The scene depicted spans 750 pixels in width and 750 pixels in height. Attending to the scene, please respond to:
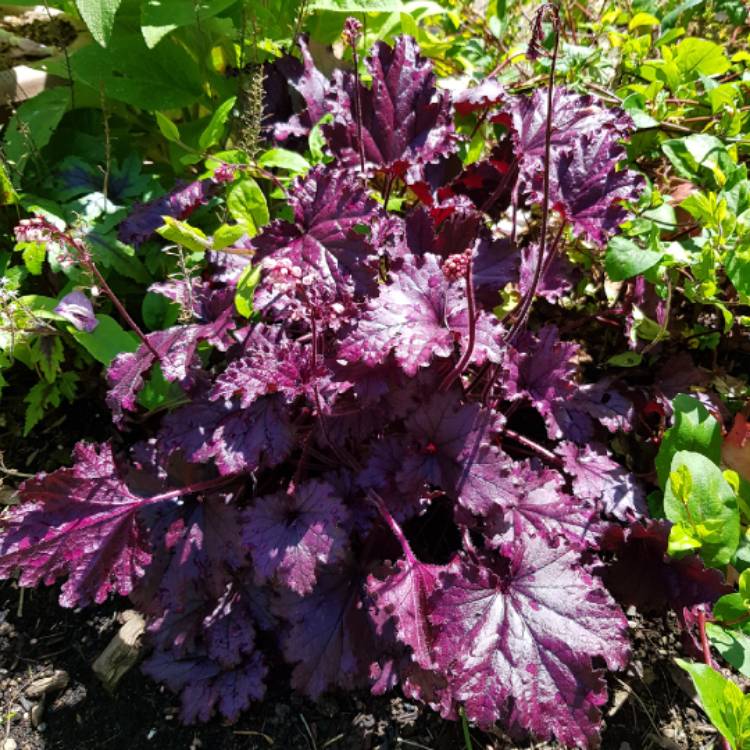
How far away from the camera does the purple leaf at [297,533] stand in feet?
4.32

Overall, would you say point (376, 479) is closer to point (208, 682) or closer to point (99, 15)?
point (208, 682)

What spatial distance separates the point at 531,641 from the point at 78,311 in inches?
48.2

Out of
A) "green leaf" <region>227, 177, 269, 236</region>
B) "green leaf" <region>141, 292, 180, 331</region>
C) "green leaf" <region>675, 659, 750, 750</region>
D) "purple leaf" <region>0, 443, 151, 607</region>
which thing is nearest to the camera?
"green leaf" <region>675, 659, 750, 750</region>

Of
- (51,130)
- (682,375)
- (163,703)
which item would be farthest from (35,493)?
(682,375)

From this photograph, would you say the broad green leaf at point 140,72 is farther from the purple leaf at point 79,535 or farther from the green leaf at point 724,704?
the green leaf at point 724,704

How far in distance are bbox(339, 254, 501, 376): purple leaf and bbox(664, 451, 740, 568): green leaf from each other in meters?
0.41

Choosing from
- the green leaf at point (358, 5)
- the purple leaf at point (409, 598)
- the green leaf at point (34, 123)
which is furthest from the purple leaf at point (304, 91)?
the purple leaf at point (409, 598)

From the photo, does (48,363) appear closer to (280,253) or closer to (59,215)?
(59,215)

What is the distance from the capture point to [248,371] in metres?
1.38

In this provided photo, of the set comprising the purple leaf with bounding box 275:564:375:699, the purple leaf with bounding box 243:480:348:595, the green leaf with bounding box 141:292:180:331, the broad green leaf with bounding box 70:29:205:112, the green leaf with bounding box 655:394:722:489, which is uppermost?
the broad green leaf with bounding box 70:29:205:112

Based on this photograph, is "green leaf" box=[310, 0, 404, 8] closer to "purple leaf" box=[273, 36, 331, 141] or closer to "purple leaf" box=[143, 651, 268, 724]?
"purple leaf" box=[273, 36, 331, 141]

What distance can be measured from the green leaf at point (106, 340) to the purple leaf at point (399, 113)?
69 cm

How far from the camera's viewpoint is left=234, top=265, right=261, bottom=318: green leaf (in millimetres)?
1518

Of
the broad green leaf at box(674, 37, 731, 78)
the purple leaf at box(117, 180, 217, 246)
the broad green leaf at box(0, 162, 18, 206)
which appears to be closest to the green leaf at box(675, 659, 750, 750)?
the purple leaf at box(117, 180, 217, 246)
